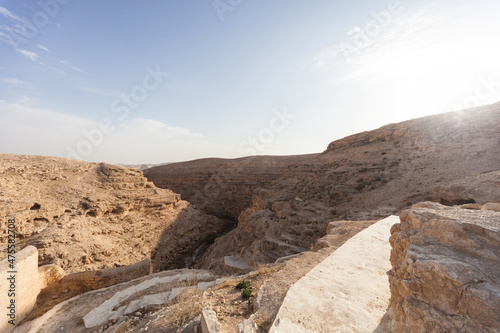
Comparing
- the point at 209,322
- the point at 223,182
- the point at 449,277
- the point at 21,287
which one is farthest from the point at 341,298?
the point at 223,182

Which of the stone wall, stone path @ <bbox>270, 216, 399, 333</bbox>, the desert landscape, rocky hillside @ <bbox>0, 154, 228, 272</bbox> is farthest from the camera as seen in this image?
rocky hillside @ <bbox>0, 154, 228, 272</bbox>

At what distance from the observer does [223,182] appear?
31594mm

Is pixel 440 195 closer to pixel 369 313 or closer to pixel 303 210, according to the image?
pixel 303 210

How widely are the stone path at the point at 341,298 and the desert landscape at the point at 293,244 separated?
0.02 metres

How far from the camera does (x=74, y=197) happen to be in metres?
13.8

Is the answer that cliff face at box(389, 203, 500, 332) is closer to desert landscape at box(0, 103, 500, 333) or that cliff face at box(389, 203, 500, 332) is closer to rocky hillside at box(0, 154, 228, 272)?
desert landscape at box(0, 103, 500, 333)

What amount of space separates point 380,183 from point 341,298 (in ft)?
39.5

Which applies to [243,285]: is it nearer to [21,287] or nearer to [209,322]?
[209,322]

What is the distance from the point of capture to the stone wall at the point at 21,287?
→ 5605 millimetres

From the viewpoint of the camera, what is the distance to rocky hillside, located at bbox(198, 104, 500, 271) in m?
9.95

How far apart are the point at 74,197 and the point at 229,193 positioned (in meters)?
18.4

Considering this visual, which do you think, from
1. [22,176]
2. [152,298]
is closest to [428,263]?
[152,298]

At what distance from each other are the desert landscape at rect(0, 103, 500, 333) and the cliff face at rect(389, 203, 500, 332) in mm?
11

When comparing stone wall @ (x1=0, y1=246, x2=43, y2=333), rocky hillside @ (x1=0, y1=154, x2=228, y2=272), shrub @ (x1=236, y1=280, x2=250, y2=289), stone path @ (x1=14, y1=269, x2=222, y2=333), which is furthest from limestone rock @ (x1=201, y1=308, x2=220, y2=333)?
rocky hillside @ (x1=0, y1=154, x2=228, y2=272)
